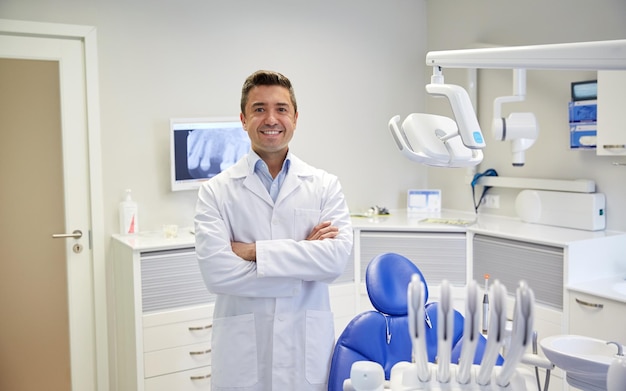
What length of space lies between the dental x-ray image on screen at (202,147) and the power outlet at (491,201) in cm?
153

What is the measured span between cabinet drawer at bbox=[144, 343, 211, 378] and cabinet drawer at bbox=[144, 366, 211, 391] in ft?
0.08

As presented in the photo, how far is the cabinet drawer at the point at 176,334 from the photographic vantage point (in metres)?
3.30

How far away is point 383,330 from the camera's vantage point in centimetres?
227

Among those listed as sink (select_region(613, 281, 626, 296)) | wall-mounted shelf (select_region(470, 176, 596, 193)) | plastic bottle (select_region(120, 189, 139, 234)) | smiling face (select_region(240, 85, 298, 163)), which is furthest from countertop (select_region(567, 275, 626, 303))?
plastic bottle (select_region(120, 189, 139, 234))

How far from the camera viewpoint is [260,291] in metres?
2.27

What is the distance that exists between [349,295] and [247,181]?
167 cm

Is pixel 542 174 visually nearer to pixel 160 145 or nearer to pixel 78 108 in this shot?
pixel 160 145

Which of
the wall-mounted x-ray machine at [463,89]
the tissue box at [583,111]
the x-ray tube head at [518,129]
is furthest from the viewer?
the tissue box at [583,111]

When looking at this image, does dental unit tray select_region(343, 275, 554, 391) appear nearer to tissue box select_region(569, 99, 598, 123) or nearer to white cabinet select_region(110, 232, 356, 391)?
white cabinet select_region(110, 232, 356, 391)

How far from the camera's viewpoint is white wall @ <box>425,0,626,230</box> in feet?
11.5

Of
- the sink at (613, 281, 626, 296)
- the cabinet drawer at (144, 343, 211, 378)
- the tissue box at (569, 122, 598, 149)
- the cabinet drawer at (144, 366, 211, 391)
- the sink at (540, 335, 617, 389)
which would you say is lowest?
the cabinet drawer at (144, 366, 211, 391)

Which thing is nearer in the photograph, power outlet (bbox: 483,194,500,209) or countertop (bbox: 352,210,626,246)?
countertop (bbox: 352,210,626,246)

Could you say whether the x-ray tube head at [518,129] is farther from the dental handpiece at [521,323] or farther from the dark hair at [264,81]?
the dental handpiece at [521,323]

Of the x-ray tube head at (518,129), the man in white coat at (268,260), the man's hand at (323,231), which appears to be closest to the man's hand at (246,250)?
the man in white coat at (268,260)
